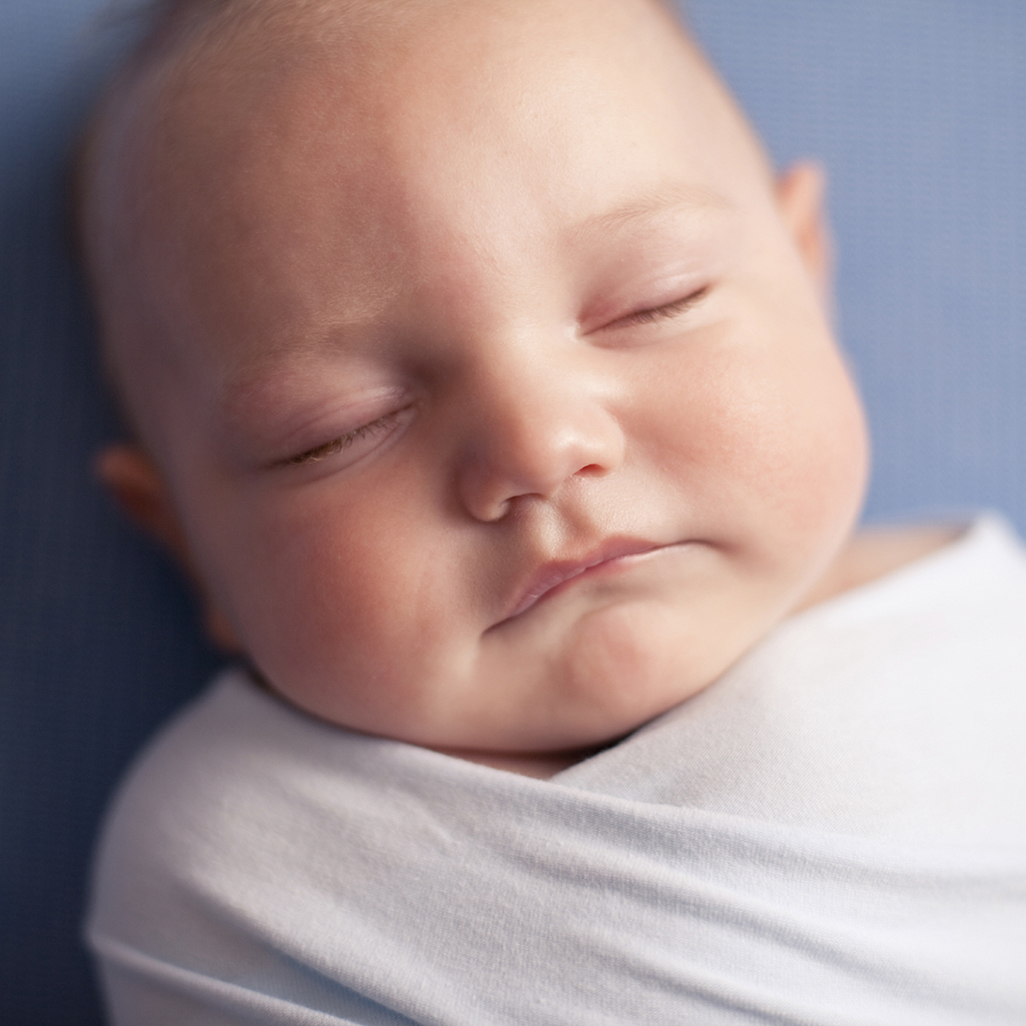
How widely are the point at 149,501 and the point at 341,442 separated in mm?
407

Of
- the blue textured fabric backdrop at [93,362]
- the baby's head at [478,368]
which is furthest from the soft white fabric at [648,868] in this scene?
the blue textured fabric backdrop at [93,362]

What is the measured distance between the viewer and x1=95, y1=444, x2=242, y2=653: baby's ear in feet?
3.57

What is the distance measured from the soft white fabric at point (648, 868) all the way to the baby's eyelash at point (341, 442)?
0.26 metres

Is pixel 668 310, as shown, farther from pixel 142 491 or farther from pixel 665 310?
pixel 142 491

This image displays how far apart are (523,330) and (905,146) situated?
87 centimetres

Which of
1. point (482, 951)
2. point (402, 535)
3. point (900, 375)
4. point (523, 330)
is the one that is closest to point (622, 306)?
point (523, 330)

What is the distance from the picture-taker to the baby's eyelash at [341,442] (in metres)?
0.80

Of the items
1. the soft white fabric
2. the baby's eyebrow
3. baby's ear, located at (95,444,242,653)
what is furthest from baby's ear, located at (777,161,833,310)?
baby's ear, located at (95,444,242,653)

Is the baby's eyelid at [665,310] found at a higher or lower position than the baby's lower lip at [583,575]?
higher

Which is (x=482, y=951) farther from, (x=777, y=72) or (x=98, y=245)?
(x=777, y=72)

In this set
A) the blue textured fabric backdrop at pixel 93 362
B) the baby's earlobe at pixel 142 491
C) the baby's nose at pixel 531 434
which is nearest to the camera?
the baby's nose at pixel 531 434

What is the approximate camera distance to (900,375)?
134cm

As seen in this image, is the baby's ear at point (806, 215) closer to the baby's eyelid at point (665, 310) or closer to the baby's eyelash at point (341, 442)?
the baby's eyelid at point (665, 310)

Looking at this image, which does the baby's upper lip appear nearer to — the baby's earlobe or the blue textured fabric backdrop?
the baby's earlobe
